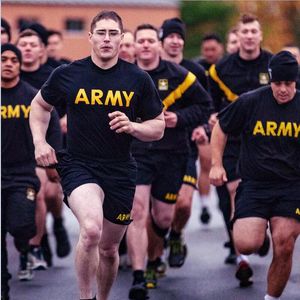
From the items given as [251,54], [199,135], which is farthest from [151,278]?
[251,54]

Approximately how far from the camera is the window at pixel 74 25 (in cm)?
7729

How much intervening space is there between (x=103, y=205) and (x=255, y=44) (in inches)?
162

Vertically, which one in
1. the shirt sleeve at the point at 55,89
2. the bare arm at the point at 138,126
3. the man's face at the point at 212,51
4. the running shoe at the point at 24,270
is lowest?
the running shoe at the point at 24,270

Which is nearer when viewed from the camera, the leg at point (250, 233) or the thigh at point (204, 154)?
the leg at point (250, 233)

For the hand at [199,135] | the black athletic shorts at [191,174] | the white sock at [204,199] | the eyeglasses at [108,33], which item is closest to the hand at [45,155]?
the eyeglasses at [108,33]

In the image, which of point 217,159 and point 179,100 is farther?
A: point 179,100

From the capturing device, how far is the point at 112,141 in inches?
371

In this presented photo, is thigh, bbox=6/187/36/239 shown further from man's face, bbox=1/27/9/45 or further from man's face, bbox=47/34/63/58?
man's face, bbox=47/34/63/58

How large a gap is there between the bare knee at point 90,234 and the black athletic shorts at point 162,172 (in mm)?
2779

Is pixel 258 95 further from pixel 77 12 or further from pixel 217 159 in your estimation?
pixel 77 12

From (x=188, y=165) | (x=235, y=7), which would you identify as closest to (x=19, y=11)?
(x=235, y=7)

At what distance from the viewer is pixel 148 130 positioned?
9367mm

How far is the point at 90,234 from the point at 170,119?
124 inches

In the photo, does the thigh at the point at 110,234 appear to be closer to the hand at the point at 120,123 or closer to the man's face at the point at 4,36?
the hand at the point at 120,123
